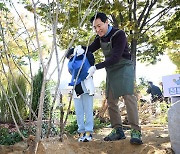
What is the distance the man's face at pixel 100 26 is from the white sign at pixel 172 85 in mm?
1925

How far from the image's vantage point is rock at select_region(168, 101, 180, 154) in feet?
10.2

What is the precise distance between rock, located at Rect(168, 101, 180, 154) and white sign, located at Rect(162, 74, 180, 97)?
197 cm

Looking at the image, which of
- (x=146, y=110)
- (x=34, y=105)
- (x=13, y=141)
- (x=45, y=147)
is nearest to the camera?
(x=45, y=147)

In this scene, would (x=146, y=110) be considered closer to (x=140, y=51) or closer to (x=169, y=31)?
(x=169, y=31)

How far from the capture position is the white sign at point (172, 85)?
5078 millimetres

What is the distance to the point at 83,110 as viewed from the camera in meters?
3.93

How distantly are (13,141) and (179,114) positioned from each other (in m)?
2.44

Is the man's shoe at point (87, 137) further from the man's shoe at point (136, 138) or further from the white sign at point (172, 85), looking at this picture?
the white sign at point (172, 85)

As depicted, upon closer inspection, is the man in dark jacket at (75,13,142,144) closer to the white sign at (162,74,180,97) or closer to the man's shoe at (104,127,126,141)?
the man's shoe at (104,127,126,141)

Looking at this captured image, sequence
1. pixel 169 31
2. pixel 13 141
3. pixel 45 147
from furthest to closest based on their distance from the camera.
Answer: pixel 169 31
pixel 13 141
pixel 45 147

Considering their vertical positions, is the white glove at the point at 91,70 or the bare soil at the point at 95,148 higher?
the white glove at the point at 91,70

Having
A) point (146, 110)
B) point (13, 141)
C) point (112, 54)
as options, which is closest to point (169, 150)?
point (112, 54)

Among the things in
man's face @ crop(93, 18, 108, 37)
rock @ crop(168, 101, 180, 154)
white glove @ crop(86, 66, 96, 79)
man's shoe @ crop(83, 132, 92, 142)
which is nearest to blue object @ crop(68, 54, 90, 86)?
white glove @ crop(86, 66, 96, 79)

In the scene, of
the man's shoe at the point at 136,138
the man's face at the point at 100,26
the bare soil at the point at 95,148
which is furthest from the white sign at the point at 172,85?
the man's face at the point at 100,26
